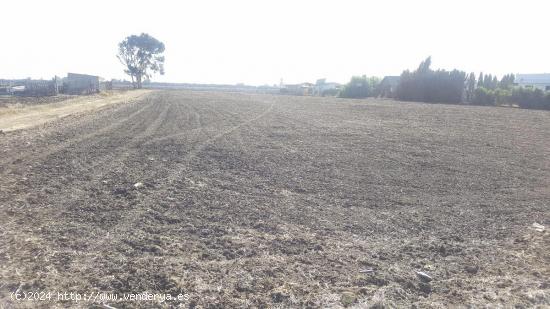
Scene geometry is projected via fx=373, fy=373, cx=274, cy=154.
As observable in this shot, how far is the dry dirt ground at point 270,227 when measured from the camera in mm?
3568

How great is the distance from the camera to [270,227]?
505 cm

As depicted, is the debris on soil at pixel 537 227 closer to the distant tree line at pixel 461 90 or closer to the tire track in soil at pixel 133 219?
the tire track in soil at pixel 133 219

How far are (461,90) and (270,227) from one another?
52.5m

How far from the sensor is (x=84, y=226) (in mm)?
4754

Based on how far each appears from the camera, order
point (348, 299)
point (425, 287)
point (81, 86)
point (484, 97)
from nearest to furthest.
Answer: point (348, 299), point (425, 287), point (484, 97), point (81, 86)

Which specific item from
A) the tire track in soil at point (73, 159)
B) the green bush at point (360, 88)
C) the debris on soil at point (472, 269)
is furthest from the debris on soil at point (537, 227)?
the green bush at point (360, 88)

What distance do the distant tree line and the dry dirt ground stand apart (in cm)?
3861

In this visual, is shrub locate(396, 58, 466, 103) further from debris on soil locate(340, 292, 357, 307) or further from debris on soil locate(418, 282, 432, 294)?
debris on soil locate(340, 292, 357, 307)

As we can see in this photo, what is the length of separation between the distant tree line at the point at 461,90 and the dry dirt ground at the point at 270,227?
38.6m

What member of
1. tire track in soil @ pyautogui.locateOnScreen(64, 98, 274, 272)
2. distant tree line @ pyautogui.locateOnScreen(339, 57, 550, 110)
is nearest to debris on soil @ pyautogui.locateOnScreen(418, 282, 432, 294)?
tire track in soil @ pyautogui.locateOnScreen(64, 98, 274, 272)

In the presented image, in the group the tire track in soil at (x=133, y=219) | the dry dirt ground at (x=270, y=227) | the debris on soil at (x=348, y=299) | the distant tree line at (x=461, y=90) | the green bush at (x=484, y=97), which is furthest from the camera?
the green bush at (x=484, y=97)

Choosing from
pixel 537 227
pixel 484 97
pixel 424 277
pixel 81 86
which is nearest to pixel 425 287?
pixel 424 277

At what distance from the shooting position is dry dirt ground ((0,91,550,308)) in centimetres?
357

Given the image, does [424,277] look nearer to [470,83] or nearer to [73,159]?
[73,159]
